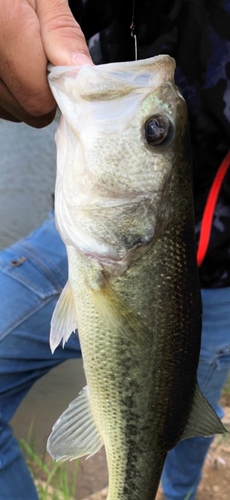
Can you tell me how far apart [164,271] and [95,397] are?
1.34 ft

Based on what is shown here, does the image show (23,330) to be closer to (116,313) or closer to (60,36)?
(116,313)

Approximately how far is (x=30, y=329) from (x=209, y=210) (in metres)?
0.77

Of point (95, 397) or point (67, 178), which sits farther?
point (95, 397)

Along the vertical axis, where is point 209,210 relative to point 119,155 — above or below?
below

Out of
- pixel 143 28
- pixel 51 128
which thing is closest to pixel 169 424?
pixel 143 28

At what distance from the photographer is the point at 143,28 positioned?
165 centimetres

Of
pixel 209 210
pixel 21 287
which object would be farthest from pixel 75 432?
pixel 209 210

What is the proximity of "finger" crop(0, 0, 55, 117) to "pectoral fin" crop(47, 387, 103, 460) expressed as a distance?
0.82 m

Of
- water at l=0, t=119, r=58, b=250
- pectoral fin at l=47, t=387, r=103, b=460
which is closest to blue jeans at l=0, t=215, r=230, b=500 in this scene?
pectoral fin at l=47, t=387, r=103, b=460

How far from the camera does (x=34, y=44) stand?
3.46 ft

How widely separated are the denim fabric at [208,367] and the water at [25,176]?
2674mm

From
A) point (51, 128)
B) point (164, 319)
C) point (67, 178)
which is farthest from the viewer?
point (51, 128)

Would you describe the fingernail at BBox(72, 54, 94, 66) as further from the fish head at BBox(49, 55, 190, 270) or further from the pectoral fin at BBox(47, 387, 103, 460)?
the pectoral fin at BBox(47, 387, 103, 460)

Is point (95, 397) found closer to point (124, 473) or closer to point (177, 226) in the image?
point (124, 473)
